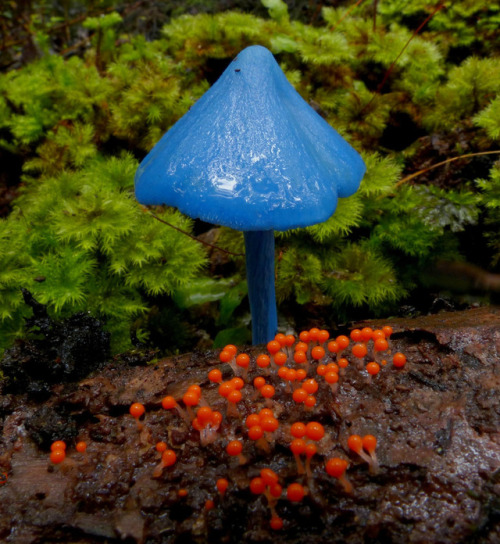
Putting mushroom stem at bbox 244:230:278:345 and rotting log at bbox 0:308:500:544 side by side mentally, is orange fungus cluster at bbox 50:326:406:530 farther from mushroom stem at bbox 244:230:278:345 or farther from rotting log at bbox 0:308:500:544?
mushroom stem at bbox 244:230:278:345

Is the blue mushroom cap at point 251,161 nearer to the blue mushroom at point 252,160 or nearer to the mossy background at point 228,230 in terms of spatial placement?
the blue mushroom at point 252,160

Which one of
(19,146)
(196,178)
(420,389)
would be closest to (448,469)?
(420,389)

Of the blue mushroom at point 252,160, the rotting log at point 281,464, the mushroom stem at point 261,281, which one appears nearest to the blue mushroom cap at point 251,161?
the blue mushroom at point 252,160

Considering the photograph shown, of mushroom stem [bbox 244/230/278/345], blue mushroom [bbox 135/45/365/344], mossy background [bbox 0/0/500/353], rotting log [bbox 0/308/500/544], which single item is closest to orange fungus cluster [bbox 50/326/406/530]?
rotting log [bbox 0/308/500/544]

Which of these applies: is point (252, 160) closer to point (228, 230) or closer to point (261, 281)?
point (261, 281)

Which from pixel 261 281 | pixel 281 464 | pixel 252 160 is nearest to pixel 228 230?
pixel 261 281
